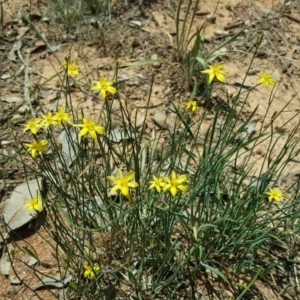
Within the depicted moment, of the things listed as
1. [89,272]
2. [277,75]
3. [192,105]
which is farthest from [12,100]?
[277,75]

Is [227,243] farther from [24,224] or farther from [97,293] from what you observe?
[24,224]

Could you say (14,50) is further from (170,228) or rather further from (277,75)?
(170,228)

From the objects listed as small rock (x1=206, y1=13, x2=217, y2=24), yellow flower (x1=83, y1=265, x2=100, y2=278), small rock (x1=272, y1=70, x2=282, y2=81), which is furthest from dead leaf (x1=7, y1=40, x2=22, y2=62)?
yellow flower (x1=83, y1=265, x2=100, y2=278)

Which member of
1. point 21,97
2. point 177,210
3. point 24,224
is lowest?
point 24,224

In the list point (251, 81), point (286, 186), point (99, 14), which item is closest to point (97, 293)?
point (286, 186)

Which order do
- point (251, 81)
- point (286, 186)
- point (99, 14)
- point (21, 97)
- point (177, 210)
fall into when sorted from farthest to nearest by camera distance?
point (99, 14)
point (251, 81)
point (21, 97)
point (286, 186)
point (177, 210)

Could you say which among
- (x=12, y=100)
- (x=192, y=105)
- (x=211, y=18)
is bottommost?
(x=12, y=100)

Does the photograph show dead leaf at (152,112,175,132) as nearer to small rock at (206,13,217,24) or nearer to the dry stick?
the dry stick

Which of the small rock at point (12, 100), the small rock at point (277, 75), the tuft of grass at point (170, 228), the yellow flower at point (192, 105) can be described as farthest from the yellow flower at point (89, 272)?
the small rock at point (277, 75)

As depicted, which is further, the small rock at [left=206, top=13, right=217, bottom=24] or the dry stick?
the small rock at [left=206, top=13, right=217, bottom=24]

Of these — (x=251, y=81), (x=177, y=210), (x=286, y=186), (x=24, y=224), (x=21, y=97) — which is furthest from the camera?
(x=251, y=81)

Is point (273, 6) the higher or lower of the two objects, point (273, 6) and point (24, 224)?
the higher
